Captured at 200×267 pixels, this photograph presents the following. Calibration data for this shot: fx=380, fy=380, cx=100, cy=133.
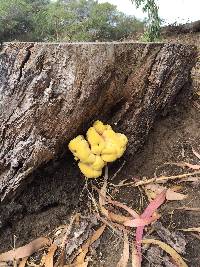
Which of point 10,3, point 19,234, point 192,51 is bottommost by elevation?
point 19,234


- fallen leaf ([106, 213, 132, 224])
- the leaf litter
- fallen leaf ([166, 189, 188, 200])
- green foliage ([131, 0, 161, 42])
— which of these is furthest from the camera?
green foliage ([131, 0, 161, 42])

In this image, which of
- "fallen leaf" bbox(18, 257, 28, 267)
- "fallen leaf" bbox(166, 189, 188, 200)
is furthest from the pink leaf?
"fallen leaf" bbox(18, 257, 28, 267)

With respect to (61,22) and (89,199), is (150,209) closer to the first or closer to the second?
(89,199)

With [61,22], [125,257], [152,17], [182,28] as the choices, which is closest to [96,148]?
[125,257]

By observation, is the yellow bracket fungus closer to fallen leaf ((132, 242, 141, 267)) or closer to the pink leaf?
the pink leaf

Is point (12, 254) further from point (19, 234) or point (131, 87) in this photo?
point (131, 87)

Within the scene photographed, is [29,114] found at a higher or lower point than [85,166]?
higher


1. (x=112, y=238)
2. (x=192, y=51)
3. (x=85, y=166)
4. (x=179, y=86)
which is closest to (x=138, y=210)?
(x=112, y=238)
